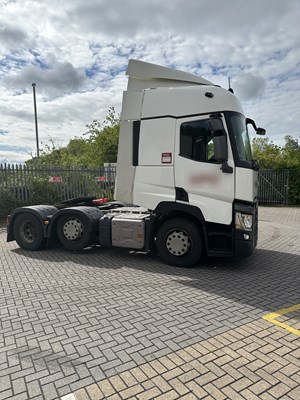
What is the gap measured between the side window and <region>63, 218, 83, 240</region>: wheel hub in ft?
9.30

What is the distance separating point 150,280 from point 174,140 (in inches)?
99.1

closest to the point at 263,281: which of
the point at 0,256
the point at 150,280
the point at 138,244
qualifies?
the point at 150,280

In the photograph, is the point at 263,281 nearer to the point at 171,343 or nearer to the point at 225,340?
the point at 225,340

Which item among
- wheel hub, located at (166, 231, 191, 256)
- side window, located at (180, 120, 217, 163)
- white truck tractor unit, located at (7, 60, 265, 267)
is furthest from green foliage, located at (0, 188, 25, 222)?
side window, located at (180, 120, 217, 163)

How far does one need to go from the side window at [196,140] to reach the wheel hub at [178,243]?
144cm

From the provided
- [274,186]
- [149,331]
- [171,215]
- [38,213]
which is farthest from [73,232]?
[274,186]

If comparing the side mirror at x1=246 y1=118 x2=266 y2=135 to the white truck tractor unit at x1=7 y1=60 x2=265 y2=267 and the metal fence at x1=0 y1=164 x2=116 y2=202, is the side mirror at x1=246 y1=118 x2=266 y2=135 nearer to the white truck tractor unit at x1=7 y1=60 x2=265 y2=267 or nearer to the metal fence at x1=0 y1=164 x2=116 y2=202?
the white truck tractor unit at x1=7 y1=60 x2=265 y2=267

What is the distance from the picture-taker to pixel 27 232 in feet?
23.7

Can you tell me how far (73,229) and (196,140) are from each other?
131 inches

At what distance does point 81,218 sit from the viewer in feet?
21.5

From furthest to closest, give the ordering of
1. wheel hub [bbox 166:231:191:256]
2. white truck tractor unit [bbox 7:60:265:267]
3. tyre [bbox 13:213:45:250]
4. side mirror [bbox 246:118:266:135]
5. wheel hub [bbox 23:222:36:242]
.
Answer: wheel hub [bbox 23:222:36:242]
tyre [bbox 13:213:45:250]
side mirror [bbox 246:118:266:135]
wheel hub [bbox 166:231:191:256]
white truck tractor unit [bbox 7:60:265:267]

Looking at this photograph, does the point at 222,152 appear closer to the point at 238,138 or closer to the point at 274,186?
the point at 238,138

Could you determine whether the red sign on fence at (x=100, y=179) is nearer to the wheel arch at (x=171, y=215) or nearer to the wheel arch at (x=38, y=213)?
the wheel arch at (x=38, y=213)

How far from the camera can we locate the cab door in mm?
5203
